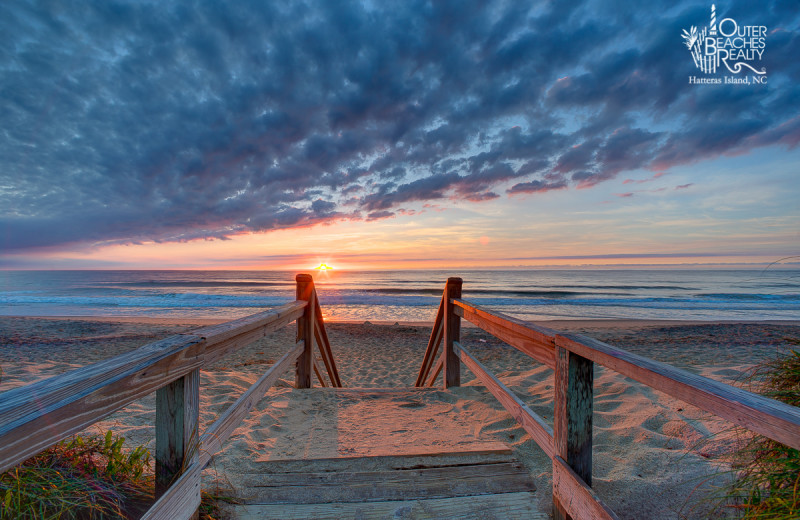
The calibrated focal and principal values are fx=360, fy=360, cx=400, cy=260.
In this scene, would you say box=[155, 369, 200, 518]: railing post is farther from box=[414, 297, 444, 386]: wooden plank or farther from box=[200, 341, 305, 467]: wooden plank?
box=[414, 297, 444, 386]: wooden plank

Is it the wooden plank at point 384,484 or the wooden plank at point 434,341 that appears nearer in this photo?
the wooden plank at point 384,484

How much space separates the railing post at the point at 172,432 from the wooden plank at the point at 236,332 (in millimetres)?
203

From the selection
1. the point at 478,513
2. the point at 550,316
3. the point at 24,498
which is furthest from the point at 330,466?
the point at 550,316

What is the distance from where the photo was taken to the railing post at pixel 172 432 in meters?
1.58

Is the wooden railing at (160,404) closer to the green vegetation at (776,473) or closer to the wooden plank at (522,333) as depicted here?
the wooden plank at (522,333)

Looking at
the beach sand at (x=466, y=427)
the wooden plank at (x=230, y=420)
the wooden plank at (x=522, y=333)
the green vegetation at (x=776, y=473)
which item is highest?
the wooden plank at (x=522, y=333)

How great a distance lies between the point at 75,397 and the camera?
39.3 inches

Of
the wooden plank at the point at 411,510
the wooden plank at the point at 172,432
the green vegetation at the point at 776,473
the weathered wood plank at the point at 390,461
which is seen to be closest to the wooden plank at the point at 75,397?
the wooden plank at the point at 172,432

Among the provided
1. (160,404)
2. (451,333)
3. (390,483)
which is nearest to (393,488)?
(390,483)

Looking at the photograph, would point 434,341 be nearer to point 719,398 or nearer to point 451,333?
point 451,333

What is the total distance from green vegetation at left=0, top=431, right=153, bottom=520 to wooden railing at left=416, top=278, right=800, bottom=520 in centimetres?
198

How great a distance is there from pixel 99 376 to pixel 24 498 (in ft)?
2.55

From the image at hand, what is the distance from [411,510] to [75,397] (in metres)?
1.79

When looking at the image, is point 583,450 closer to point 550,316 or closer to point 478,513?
point 478,513
